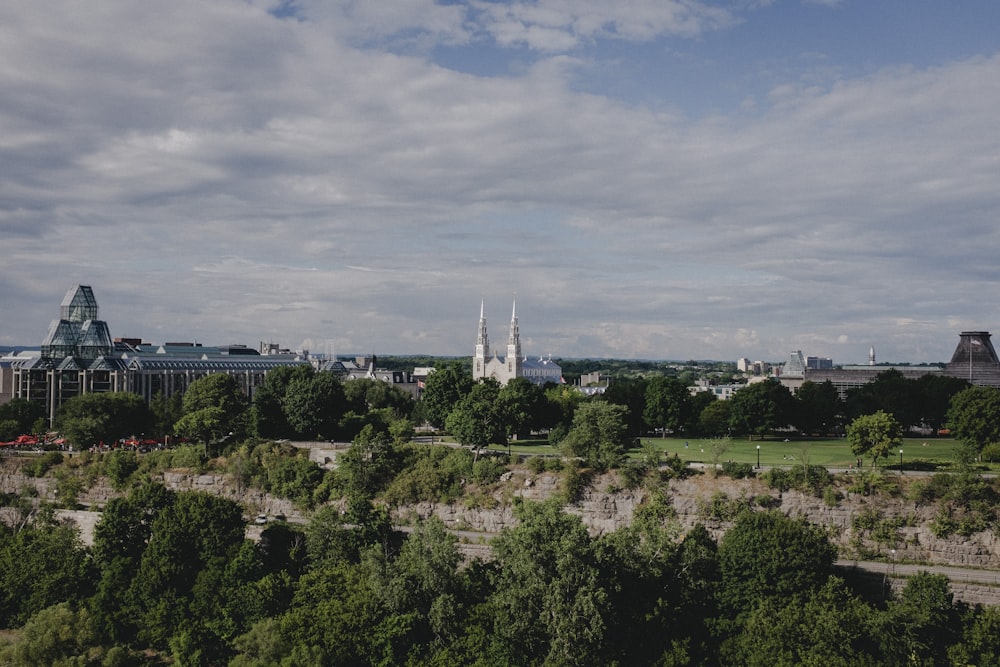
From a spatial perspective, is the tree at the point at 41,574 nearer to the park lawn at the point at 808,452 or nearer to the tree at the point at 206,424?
the tree at the point at 206,424

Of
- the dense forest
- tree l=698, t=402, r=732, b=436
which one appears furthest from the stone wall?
tree l=698, t=402, r=732, b=436

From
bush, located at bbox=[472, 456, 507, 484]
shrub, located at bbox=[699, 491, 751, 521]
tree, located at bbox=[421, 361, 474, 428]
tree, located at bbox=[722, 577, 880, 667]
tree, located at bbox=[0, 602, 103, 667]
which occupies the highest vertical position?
tree, located at bbox=[421, 361, 474, 428]

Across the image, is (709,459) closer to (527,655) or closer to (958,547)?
(958,547)

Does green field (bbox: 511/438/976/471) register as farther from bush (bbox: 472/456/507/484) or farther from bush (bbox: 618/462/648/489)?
bush (bbox: 472/456/507/484)

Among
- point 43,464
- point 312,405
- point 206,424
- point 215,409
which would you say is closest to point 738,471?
point 312,405

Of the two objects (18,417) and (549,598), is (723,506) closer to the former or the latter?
(549,598)
